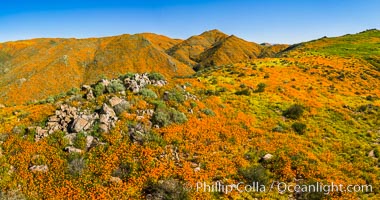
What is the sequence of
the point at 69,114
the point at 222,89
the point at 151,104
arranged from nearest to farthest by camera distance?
the point at 69,114 < the point at 151,104 < the point at 222,89

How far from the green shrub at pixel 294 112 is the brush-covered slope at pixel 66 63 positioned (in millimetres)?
70075

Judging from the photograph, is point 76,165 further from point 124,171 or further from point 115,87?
point 115,87

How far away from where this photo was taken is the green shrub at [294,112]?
23.6 meters

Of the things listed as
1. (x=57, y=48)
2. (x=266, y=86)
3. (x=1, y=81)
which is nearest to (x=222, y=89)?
(x=266, y=86)

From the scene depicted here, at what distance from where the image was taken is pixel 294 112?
78.5 feet

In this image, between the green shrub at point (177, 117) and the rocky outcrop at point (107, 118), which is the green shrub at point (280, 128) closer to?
the green shrub at point (177, 117)

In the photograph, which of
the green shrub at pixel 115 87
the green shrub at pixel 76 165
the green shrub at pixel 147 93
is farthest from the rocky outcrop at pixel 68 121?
the green shrub at pixel 147 93

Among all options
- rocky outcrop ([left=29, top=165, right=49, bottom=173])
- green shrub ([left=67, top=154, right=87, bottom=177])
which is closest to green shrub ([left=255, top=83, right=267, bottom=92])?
green shrub ([left=67, top=154, right=87, bottom=177])

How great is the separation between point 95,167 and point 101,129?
2927mm

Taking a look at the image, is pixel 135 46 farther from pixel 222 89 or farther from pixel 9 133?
pixel 9 133

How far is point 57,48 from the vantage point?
111250 millimetres

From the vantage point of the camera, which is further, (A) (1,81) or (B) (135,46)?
(B) (135,46)

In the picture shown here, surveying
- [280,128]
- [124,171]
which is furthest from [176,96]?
[124,171]

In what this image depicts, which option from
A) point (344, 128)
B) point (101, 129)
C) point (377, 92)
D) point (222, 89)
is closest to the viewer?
point (101, 129)
